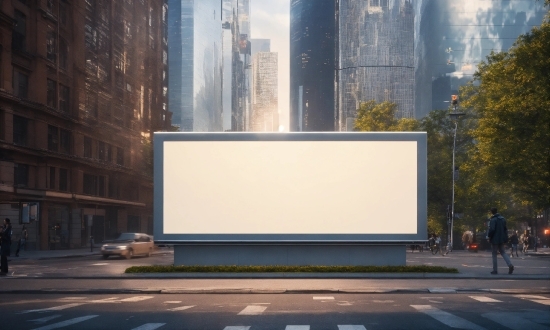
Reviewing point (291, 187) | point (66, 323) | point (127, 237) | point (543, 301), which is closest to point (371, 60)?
point (127, 237)

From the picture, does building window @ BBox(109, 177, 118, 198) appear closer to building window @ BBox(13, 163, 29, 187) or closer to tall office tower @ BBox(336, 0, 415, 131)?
building window @ BBox(13, 163, 29, 187)

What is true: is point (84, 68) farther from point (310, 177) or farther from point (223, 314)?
point (223, 314)

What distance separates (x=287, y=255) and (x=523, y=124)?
74.2 feet

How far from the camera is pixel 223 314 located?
14.8 metres

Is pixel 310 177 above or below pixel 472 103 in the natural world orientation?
below

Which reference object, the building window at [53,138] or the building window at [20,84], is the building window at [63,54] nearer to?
the building window at [53,138]

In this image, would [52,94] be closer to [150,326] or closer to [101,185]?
[101,185]

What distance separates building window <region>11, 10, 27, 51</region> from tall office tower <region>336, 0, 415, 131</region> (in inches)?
5206

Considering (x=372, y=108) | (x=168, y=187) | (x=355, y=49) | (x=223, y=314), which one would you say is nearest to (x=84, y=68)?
(x=372, y=108)

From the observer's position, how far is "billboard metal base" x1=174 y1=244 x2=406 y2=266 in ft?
98.0

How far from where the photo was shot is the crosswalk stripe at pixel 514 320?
1241cm

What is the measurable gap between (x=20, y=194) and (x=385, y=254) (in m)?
36.0

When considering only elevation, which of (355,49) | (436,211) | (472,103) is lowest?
(436,211)

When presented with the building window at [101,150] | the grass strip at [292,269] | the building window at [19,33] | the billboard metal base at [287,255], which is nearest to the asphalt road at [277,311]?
the grass strip at [292,269]
